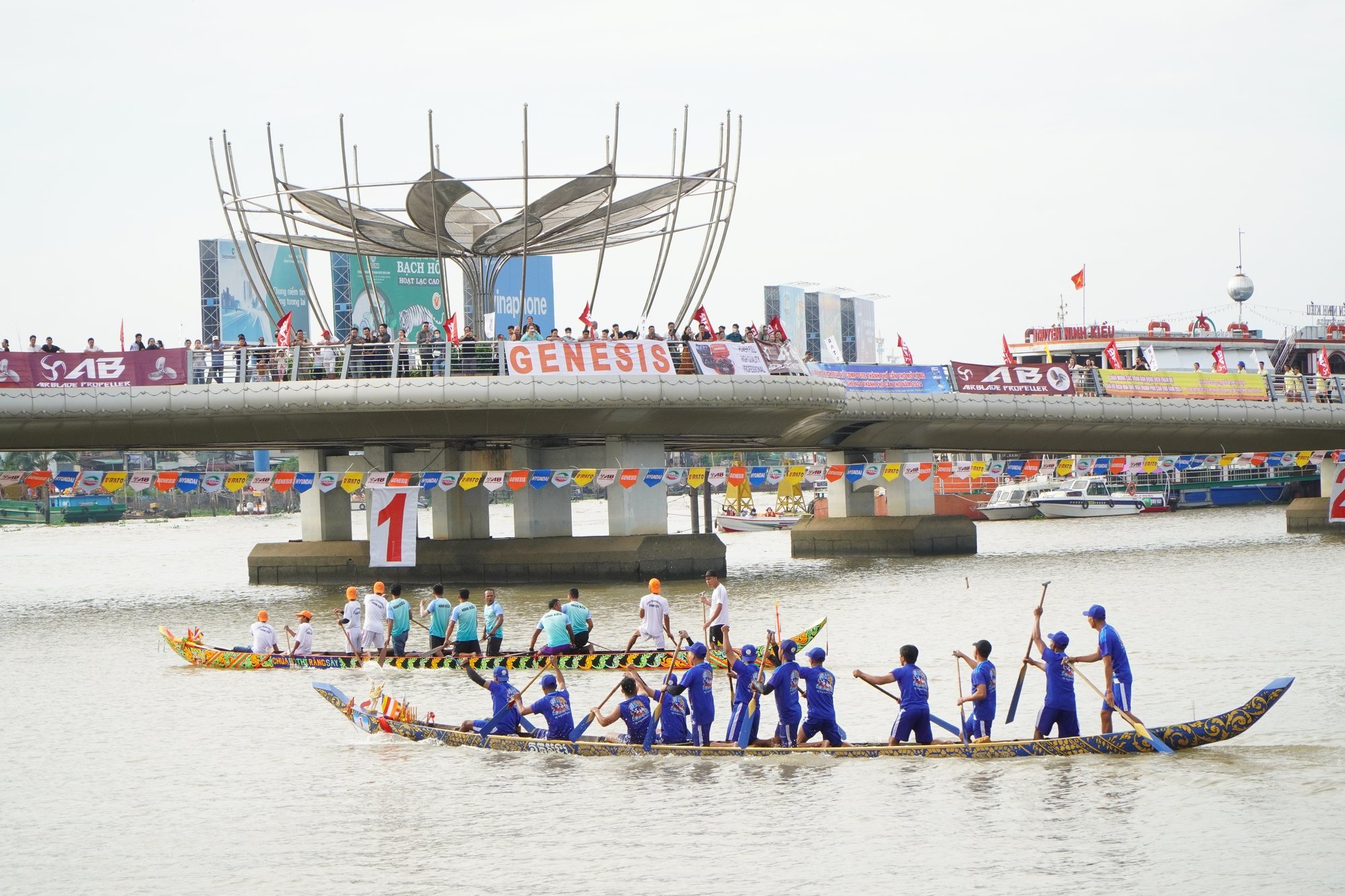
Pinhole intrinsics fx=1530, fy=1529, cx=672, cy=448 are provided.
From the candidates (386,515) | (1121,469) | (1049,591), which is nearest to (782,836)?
(1049,591)

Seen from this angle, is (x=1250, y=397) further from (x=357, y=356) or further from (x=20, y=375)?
(x=20, y=375)

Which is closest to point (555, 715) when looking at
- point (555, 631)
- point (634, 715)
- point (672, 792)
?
point (634, 715)

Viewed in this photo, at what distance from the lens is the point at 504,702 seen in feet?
60.7

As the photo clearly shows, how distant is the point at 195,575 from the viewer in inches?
2096

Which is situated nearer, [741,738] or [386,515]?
[741,738]

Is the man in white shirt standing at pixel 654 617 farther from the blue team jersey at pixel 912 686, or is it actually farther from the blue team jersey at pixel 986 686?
the blue team jersey at pixel 986 686

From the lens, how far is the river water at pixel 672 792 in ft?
44.4

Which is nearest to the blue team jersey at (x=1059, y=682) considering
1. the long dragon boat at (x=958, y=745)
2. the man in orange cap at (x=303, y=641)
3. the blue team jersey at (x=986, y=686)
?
the long dragon boat at (x=958, y=745)

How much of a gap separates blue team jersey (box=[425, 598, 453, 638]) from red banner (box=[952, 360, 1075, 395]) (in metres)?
25.4

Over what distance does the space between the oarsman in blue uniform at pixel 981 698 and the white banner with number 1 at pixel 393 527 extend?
22.7m

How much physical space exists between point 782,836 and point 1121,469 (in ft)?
128

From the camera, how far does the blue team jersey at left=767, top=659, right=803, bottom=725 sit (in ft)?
56.5

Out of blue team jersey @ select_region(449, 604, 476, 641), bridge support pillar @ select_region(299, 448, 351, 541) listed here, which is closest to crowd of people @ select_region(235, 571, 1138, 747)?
blue team jersey @ select_region(449, 604, 476, 641)

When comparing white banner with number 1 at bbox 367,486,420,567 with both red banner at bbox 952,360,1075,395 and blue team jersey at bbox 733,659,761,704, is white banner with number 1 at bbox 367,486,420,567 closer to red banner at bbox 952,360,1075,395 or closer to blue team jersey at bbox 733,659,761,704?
red banner at bbox 952,360,1075,395
